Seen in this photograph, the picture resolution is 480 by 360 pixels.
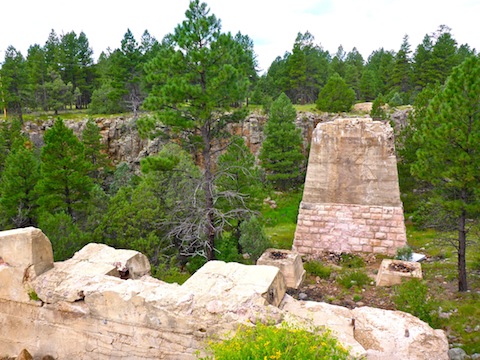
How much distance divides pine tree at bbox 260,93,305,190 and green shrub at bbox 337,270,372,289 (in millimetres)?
15879

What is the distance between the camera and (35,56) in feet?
126

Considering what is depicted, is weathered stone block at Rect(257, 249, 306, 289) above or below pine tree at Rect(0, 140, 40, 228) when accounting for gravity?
below

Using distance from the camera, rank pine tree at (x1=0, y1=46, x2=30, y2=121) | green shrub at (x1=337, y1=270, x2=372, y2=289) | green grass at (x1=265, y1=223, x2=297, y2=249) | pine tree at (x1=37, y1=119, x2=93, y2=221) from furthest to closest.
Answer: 1. pine tree at (x1=0, y1=46, x2=30, y2=121)
2. green grass at (x1=265, y1=223, x2=297, y2=249)
3. pine tree at (x1=37, y1=119, x2=93, y2=221)
4. green shrub at (x1=337, y1=270, x2=372, y2=289)

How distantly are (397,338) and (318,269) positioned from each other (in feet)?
20.9

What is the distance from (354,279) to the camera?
11.0m

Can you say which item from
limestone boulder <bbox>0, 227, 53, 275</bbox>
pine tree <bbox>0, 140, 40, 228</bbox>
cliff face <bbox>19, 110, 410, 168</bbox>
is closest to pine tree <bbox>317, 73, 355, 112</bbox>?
cliff face <bbox>19, 110, 410, 168</bbox>

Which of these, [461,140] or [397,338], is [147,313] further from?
[461,140]

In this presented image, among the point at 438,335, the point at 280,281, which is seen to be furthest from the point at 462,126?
the point at 280,281

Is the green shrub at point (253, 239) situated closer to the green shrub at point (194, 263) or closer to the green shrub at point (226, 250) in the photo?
the green shrub at point (226, 250)

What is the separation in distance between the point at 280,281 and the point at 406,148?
57.4ft

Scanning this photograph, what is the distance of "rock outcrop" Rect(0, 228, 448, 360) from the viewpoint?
5.09 m

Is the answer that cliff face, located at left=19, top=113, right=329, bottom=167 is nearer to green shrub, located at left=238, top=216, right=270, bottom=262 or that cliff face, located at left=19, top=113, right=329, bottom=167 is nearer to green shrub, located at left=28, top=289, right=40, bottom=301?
green shrub, located at left=238, top=216, right=270, bottom=262

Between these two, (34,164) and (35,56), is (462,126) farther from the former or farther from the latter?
(35,56)

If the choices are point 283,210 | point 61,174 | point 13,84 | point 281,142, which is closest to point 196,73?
point 61,174
